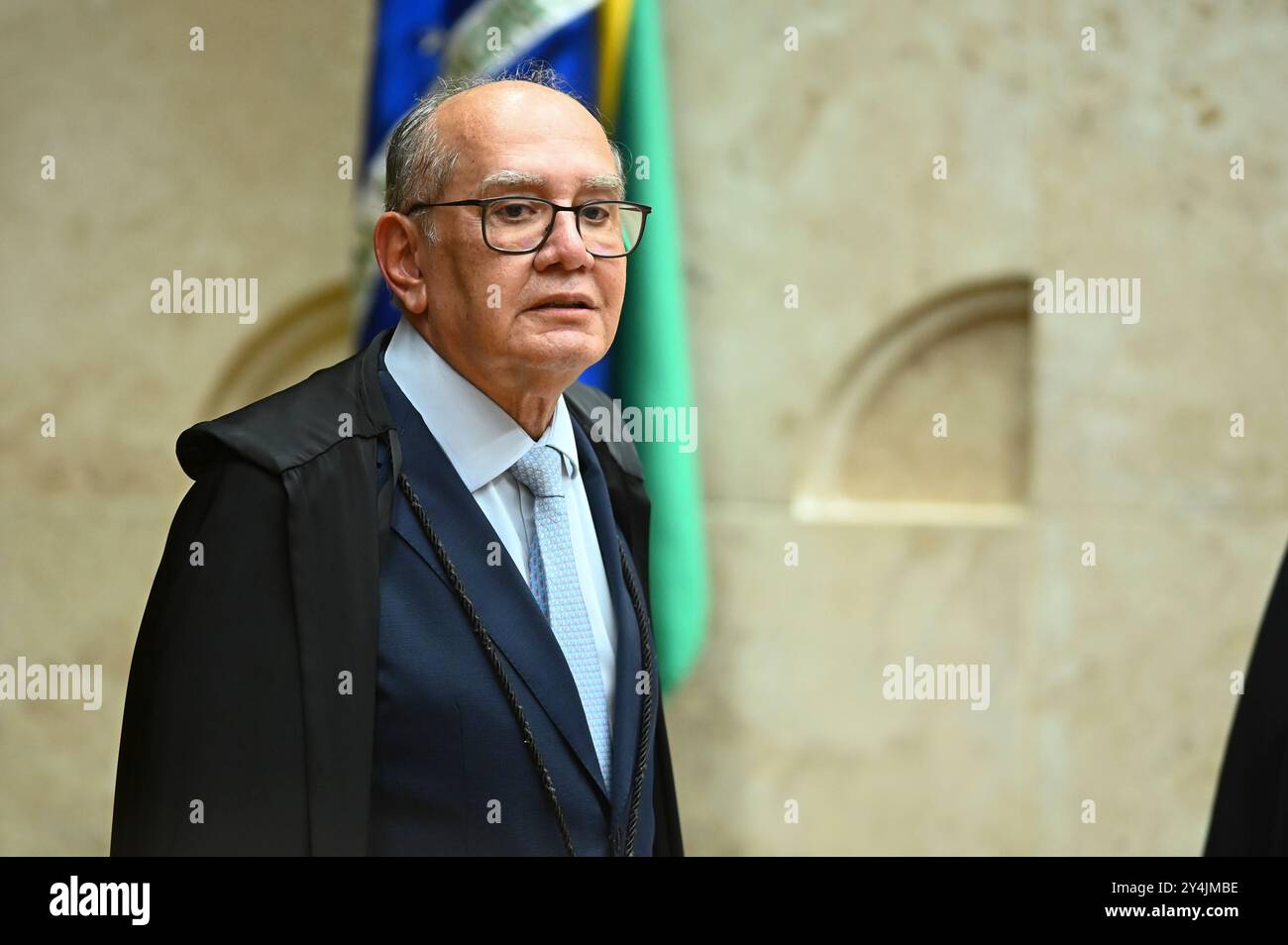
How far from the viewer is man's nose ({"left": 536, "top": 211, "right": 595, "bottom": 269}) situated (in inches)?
59.6

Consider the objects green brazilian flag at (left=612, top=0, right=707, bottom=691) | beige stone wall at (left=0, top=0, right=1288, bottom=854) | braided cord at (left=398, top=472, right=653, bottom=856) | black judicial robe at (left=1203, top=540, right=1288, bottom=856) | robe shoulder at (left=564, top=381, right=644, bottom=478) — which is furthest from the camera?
beige stone wall at (left=0, top=0, right=1288, bottom=854)

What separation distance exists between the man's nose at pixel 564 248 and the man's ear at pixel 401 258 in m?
0.17

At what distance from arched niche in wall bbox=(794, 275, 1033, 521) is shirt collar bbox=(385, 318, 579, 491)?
2545mm

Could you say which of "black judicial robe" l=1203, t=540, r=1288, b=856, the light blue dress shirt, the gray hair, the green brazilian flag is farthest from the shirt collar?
the green brazilian flag

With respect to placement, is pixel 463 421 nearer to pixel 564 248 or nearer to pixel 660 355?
pixel 564 248

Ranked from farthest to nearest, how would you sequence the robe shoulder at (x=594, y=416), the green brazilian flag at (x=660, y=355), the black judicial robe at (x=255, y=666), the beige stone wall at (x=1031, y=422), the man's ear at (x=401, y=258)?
the beige stone wall at (x=1031, y=422)
the green brazilian flag at (x=660, y=355)
the robe shoulder at (x=594, y=416)
the man's ear at (x=401, y=258)
the black judicial robe at (x=255, y=666)

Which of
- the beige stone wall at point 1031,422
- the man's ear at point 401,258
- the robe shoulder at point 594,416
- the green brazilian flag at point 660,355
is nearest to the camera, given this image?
the man's ear at point 401,258

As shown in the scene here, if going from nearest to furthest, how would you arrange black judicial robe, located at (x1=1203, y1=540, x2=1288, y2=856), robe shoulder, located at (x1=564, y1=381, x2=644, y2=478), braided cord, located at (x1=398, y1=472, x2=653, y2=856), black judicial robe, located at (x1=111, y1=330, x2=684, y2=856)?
black judicial robe, located at (x1=111, y1=330, x2=684, y2=856) < braided cord, located at (x1=398, y1=472, x2=653, y2=856) < robe shoulder, located at (x1=564, y1=381, x2=644, y2=478) < black judicial robe, located at (x1=1203, y1=540, x2=1288, y2=856)

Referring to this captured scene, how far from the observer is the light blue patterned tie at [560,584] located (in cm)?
159

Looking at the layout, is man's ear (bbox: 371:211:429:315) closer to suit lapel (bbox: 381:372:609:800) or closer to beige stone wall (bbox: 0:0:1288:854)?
suit lapel (bbox: 381:372:609:800)

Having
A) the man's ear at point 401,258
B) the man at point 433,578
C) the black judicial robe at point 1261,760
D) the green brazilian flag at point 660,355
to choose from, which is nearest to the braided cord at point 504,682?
the man at point 433,578

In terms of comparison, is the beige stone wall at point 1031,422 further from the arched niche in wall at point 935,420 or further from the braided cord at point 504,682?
the braided cord at point 504,682

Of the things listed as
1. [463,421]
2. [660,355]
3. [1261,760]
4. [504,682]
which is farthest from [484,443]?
[660,355]
